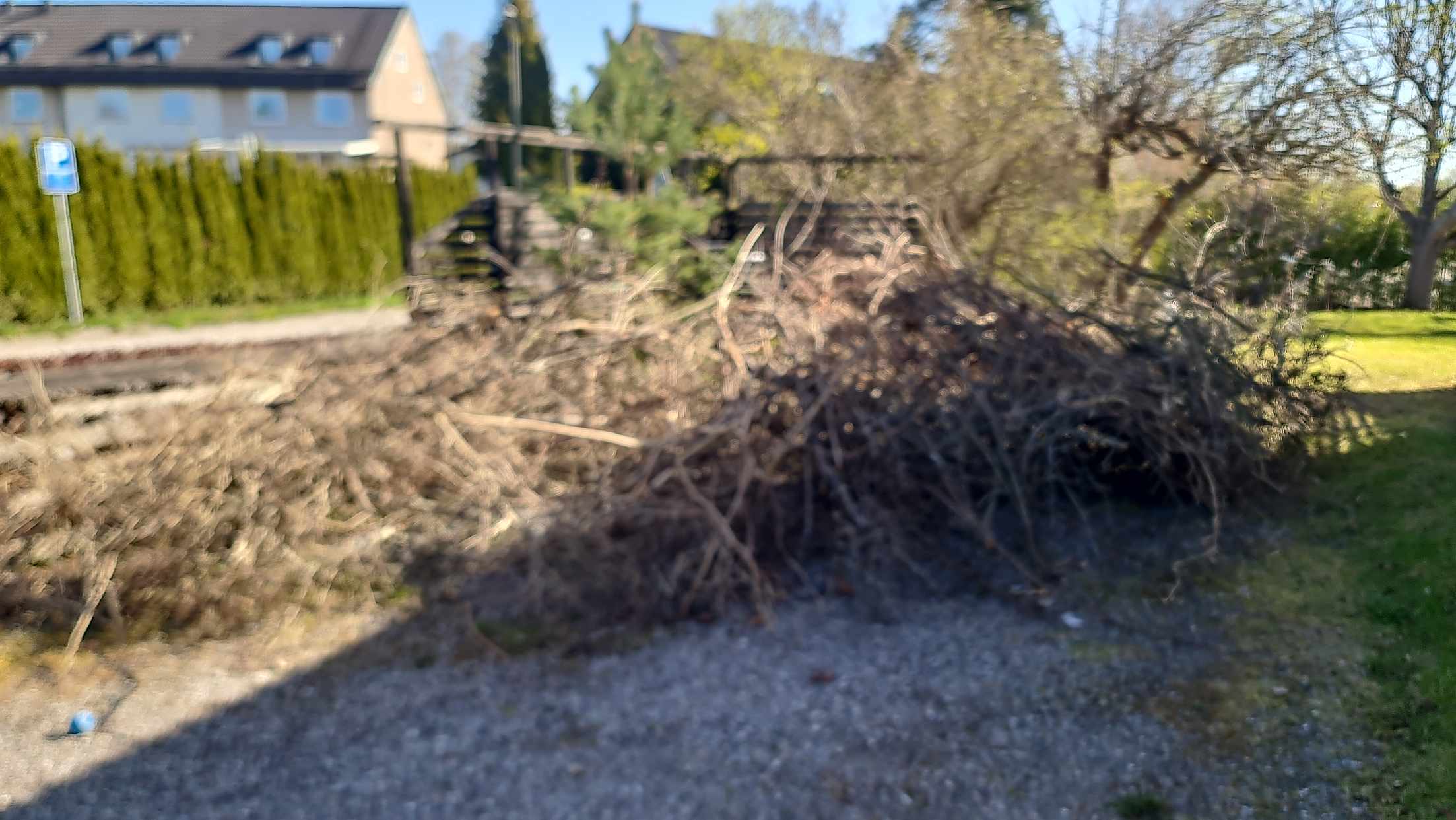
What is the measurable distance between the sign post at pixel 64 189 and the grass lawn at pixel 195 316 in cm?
31

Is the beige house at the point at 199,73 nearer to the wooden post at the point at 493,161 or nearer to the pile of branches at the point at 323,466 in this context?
the wooden post at the point at 493,161

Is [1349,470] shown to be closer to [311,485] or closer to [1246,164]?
[1246,164]

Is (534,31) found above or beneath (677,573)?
above

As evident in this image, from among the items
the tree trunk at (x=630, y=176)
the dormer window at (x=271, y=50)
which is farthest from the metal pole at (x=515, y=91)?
the dormer window at (x=271, y=50)

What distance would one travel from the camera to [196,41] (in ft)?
128

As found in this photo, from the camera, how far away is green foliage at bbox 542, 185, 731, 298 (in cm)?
839

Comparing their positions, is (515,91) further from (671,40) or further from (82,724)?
(82,724)

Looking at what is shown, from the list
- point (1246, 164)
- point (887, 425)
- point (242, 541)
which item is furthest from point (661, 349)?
point (1246, 164)

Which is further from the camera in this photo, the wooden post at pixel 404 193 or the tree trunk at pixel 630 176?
the tree trunk at pixel 630 176

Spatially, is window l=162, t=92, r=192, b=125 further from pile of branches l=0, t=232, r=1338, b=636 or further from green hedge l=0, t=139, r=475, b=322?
pile of branches l=0, t=232, r=1338, b=636

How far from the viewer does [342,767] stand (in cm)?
357

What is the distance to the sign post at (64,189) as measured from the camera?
489 inches

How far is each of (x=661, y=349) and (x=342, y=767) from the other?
3.24 metres

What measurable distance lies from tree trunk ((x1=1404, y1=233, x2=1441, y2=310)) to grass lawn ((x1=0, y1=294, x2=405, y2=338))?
380 inches
